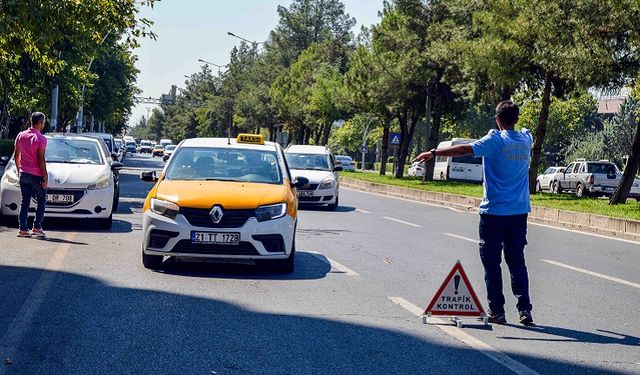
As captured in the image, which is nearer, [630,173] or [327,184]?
[327,184]

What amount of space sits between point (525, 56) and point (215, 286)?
84.5 feet

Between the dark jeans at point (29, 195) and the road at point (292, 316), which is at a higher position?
the dark jeans at point (29, 195)

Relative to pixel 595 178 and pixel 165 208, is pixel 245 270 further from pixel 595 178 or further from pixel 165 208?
pixel 595 178

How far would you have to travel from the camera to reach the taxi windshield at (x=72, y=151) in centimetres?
1669

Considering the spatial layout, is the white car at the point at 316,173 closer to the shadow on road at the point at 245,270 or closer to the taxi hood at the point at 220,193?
the shadow on road at the point at 245,270

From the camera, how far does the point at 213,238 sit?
10641 mm

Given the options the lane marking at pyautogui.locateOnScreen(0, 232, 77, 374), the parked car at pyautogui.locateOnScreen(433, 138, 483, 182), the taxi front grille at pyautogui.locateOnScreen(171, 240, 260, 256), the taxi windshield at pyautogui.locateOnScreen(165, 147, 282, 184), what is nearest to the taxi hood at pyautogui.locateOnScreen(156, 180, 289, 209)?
the taxi windshield at pyautogui.locateOnScreen(165, 147, 282, 184)

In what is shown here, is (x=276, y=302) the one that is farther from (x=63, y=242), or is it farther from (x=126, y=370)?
(x=63, y=242)

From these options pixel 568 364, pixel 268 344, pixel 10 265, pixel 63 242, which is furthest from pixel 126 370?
pixel 63 242

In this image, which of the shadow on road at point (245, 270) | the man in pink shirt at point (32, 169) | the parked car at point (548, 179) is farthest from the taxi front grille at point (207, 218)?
the parked car at point (548, 179)

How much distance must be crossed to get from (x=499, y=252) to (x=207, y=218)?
3.64 m

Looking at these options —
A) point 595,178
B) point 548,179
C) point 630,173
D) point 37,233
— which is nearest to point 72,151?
point 37,233

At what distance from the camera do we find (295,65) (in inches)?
3450

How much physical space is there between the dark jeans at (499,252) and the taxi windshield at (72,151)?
9.95m
